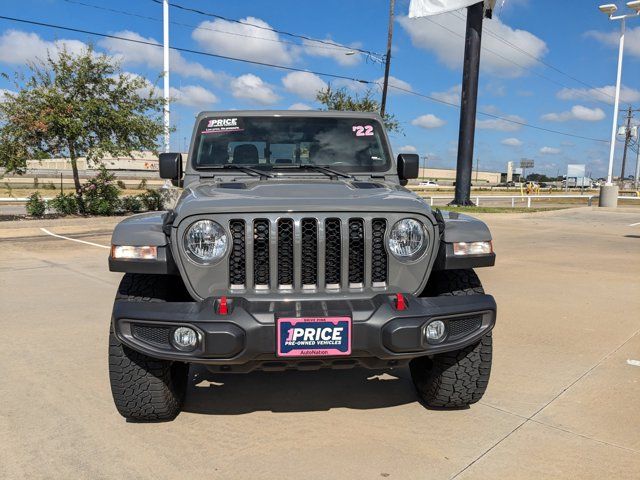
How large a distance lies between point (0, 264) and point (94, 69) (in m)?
7.87

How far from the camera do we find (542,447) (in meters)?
2.78

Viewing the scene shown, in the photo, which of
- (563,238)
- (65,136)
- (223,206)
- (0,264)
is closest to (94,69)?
(65,136)

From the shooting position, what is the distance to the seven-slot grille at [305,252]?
2.67 meters

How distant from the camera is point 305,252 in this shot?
2725mm

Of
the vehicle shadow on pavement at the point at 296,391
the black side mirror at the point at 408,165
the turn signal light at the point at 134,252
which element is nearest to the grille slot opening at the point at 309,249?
the turn signal light at the point at 134,252

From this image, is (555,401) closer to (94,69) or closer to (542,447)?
(542,447)

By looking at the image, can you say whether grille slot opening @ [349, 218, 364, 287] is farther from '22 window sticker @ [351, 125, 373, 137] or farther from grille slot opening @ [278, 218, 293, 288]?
'22 window sticker @ [351, 125, 373, 137]

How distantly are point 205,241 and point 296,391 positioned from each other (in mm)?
1370

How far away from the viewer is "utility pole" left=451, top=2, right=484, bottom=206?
20.7 m

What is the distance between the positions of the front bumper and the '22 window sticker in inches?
73.9

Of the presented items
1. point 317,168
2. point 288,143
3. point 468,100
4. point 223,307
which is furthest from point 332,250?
point 468,100

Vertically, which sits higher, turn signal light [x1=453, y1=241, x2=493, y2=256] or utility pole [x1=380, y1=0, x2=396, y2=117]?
utility pole [x1=380, y1=0, x2=396, y2=117]

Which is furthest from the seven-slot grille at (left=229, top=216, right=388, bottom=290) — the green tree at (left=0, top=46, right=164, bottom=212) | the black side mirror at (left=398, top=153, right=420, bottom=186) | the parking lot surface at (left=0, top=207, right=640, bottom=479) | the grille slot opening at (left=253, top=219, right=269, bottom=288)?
the green tree at (left=0, top=46, right=164, bottom=212)

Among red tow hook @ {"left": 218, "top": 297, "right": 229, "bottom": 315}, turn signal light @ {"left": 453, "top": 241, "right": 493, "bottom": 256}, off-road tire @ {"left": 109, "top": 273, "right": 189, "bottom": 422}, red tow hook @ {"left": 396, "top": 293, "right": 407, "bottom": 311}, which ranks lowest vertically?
off-road tire @ {"left": 109, "top": 273, "right": 189, "bottom": 422}
